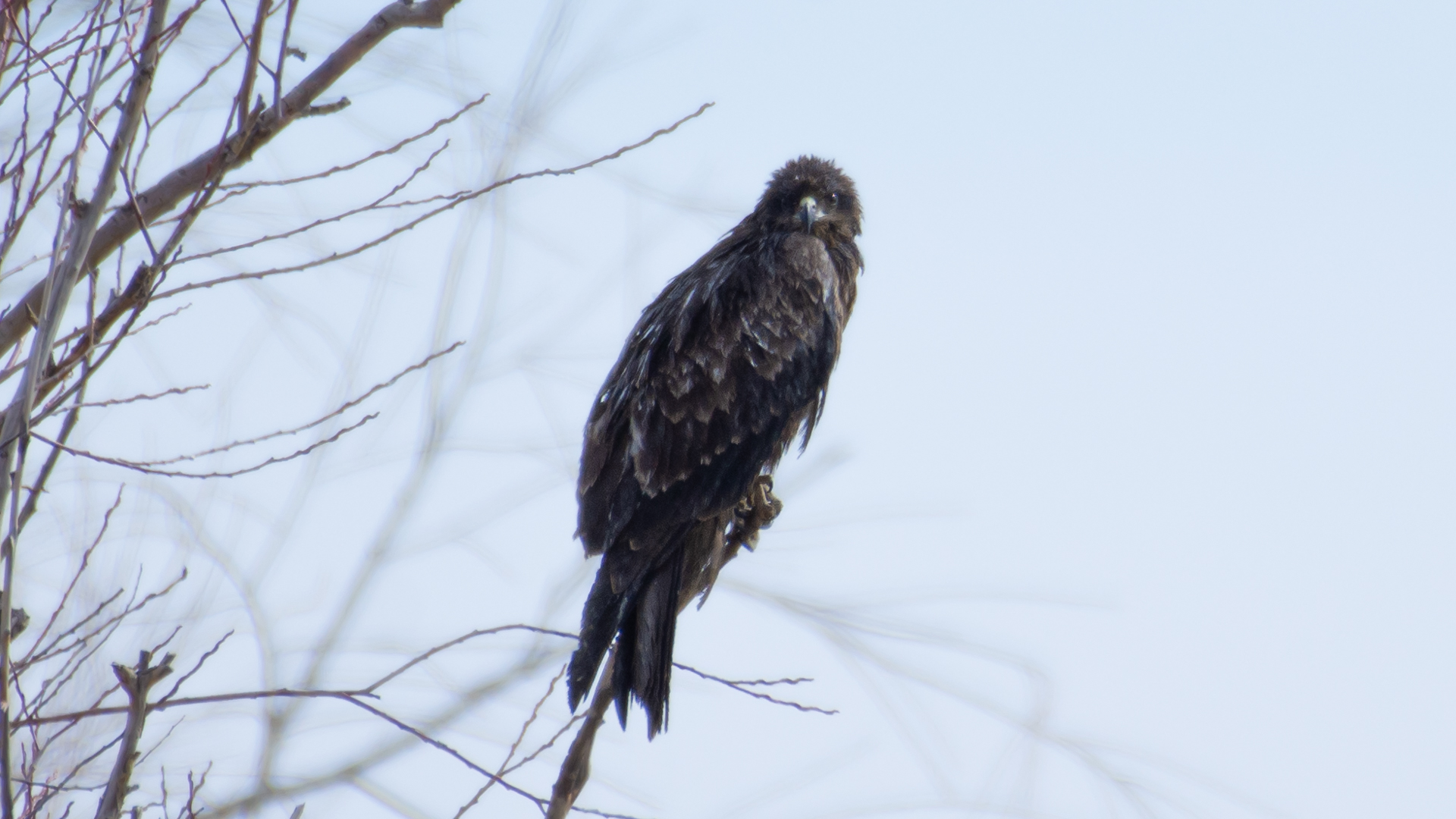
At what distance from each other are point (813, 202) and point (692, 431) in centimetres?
132

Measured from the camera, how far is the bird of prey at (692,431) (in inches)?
133

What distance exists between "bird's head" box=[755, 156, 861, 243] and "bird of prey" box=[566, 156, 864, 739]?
9 centimetres

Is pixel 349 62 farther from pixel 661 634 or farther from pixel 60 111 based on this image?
pixel 661 634

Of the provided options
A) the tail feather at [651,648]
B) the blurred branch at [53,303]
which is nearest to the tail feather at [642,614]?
the tail feather at [651,648]

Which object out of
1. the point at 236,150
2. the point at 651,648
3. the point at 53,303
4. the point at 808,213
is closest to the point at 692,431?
the point at 651,648

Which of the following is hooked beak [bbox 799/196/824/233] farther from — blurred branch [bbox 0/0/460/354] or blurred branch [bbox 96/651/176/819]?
blurred branch [bbox 96/651/176/819]

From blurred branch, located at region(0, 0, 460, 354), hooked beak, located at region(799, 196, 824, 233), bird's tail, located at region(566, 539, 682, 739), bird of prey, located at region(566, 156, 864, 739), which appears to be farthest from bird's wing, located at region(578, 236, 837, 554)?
blurred branch, located at region(0, 0, 460, 354)

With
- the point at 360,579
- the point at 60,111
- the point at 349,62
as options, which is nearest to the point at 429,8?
the point at 349,62

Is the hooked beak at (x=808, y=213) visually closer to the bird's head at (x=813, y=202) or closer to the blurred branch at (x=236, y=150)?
the bird's head at (x=813, y=202)

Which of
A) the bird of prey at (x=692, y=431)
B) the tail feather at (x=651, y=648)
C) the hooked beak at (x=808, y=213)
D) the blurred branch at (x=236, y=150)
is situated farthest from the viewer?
the hooked beak at (x=808, y=213)

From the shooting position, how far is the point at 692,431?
152 inches

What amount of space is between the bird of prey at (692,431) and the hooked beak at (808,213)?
11 mm

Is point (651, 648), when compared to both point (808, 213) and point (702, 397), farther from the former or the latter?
point (808, 213)

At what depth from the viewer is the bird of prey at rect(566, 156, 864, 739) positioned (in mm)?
3389
